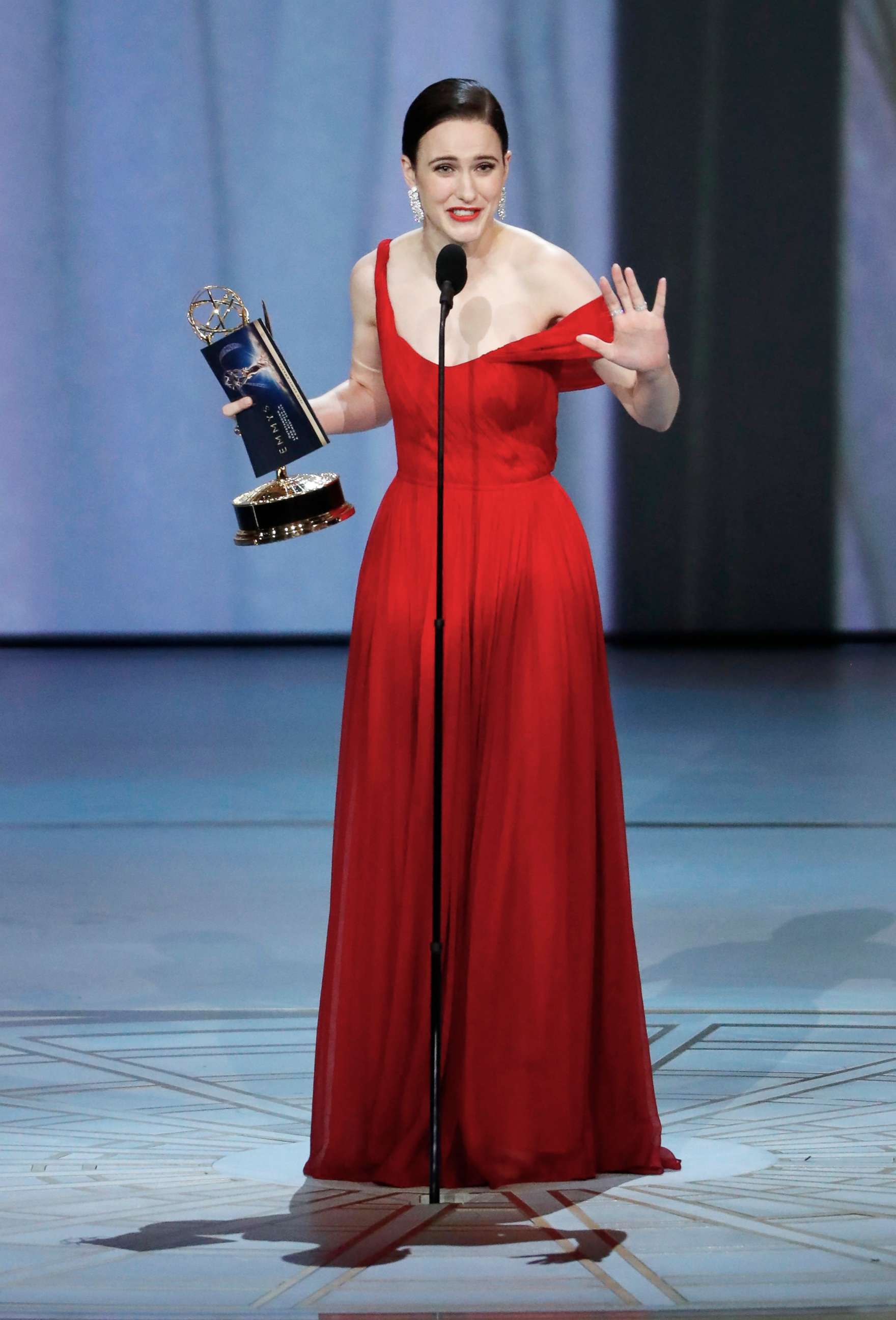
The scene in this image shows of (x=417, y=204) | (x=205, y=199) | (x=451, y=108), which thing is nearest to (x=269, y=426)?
(x=417, y=204)

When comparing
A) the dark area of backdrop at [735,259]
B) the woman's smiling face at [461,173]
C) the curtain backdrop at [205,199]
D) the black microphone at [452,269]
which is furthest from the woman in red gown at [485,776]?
the dark area of backdrop at [735,259]

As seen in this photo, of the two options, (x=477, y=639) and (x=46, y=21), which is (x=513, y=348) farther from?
(x=46, y=21)

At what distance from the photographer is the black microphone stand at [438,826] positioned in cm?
296

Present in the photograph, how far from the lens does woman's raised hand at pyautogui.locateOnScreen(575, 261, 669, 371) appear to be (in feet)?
9.99

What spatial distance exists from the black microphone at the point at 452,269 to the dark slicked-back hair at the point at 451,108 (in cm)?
19

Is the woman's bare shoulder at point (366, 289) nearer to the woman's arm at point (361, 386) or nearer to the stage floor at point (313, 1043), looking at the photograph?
the woman's arm at point (361, 386)

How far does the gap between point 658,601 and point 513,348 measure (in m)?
8.83

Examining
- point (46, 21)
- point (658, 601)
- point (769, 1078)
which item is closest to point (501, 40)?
point (46, 21)

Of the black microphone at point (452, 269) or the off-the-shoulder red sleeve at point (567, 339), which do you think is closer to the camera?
the black microphone at point (452, 269)

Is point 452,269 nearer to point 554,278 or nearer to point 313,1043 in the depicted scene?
point 554,278

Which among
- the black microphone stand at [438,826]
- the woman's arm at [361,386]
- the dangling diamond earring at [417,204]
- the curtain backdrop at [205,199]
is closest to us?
the black microphone stand at [438,826]

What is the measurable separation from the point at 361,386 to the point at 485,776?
715 mm

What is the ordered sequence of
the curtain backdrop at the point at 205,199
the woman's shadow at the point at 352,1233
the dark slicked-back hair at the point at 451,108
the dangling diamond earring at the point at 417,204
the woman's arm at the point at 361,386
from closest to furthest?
the woman's shadow at the point at 352,1233, the dark slicked-back hair at the point at 451,108, the dangling diamond earring at the point at 417,204, the woman's arm at the point at 361,386, the curtain backdrop at the point at 205,199

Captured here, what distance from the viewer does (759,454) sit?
11727mm
